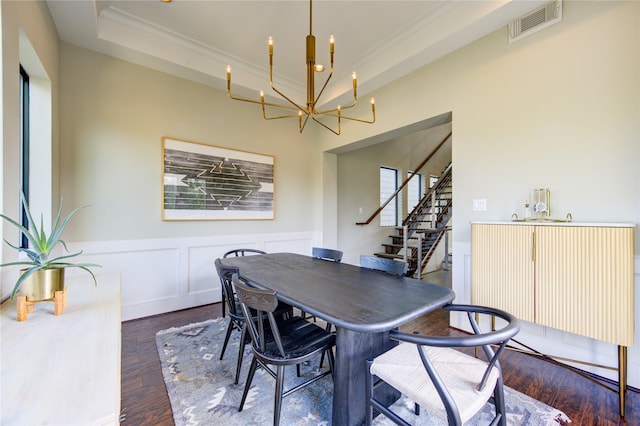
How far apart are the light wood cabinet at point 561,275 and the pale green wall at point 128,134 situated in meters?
2.88

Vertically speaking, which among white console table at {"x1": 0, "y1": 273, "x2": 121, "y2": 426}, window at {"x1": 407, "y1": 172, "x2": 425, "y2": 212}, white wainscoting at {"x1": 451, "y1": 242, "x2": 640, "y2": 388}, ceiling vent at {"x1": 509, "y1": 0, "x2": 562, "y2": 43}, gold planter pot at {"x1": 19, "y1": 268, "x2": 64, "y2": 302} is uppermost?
ceiling vent at {"x1": 509, "y1": 0, "x2": 562, "y2": 43}

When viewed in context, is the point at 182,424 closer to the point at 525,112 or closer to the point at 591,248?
the point at 591,248

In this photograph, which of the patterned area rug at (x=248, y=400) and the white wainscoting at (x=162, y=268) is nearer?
the patterned area rug at (x=248, y=400)

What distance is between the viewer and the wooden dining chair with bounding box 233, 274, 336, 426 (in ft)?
4.38

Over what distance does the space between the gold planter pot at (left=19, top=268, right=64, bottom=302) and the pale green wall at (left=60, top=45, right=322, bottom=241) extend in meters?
1.90

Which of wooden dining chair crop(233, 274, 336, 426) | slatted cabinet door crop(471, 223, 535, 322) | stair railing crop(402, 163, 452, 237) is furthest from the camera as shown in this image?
stair railing crop(402, 163, 452, 237)

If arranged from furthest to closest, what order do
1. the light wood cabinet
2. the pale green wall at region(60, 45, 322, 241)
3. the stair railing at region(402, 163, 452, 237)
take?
the stair railing at region(402, 163, 452, 237) → the pale green wall at region(60, 45, 322, 241) → the light wood cabinet

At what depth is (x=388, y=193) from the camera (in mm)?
5957

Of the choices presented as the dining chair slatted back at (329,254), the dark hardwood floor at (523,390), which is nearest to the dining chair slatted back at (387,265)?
the dining chair slatted back at (329,254)

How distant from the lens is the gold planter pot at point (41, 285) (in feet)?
3.68

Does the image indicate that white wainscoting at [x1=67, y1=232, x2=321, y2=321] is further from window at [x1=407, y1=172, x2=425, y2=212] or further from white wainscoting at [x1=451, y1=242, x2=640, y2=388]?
window at [x1=407, y1=172, x2=425, y2=212]

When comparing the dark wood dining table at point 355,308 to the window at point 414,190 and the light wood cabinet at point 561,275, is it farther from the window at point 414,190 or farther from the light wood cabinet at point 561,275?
the window at point 414,190

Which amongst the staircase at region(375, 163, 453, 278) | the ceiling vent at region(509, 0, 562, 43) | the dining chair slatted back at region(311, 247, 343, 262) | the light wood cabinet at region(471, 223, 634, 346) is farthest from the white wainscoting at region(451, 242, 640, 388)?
the staircase at region(375, 163, 453, 278)

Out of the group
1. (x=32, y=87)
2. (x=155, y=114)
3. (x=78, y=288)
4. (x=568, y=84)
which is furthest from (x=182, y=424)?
(x=568, y=84)
